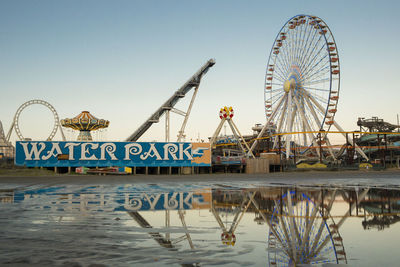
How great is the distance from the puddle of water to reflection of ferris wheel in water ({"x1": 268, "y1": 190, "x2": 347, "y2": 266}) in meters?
0.01

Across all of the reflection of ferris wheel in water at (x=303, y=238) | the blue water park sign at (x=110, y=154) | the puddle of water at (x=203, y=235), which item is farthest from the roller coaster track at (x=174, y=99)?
the reflection of ferris wheel in water at (x=303, y=238)

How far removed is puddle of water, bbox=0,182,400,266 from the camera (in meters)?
4.90

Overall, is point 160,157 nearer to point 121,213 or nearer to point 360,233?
point 121,213

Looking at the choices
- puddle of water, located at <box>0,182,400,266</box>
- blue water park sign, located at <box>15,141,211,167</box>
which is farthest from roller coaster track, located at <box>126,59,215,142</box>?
puddle of water, located at <box>0,182,400,266</box>

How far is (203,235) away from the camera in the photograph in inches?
261

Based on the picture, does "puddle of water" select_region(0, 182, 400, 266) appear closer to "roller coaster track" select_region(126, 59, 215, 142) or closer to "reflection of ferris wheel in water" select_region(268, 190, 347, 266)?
"reflection of ferris wheel in water" select_region(268, 190, 347, 266)

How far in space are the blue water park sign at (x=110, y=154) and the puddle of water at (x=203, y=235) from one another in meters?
39.6

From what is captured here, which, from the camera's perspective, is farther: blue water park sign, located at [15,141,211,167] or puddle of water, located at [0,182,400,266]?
blue water park sign, located at [15,141,211,167]

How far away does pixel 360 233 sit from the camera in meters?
6.69

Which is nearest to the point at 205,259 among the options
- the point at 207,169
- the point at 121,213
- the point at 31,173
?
the point at 121,213

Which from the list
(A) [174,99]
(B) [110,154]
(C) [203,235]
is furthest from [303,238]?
(A) [174,99]

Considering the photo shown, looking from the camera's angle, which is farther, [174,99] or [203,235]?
[174,99]

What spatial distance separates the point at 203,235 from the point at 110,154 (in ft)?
146

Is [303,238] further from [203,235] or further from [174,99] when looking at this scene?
[174,99]
